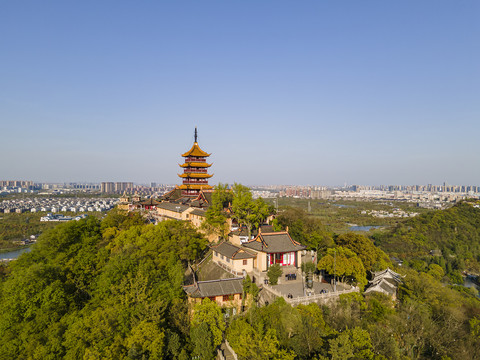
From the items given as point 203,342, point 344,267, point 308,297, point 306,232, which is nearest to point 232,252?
point 308,297

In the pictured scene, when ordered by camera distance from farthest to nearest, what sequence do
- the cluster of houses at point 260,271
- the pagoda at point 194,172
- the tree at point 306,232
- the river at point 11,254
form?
1. the river at point 11,254
2. the pagoda at point 194,172
3. the tree at point 306,232
4. the cluster of houses at point 260,271

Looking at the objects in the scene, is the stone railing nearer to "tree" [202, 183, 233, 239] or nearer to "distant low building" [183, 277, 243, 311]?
"distant low building" [183, 277, 243, 311]

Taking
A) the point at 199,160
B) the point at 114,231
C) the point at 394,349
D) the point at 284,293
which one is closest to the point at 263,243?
the point at 284,293

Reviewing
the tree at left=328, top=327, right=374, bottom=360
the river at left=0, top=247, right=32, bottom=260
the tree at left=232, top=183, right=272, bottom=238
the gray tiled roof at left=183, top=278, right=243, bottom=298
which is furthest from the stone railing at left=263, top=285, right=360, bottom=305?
the river at left=0, top=247, right=32, bottom=260

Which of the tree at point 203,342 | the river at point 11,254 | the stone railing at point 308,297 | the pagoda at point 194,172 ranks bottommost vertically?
the river at point 11,254

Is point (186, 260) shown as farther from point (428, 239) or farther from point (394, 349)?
point (428, 239)

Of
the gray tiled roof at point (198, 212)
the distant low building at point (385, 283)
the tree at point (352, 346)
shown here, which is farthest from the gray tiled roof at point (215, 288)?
the gray tiled roof at point (198, 212)

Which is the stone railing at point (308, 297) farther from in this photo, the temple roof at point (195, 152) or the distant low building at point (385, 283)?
the temple roof at point (195, 152)
